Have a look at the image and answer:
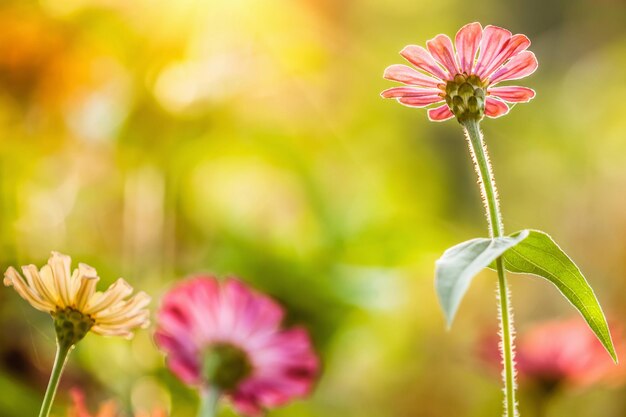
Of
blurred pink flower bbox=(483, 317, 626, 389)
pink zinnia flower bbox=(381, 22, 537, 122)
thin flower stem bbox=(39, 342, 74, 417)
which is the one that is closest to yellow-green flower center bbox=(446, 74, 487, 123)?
pink zinnia flower bbox=(381, 22, 537, 122)

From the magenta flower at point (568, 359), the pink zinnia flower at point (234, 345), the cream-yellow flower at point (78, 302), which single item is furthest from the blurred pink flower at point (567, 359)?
the cream-yellow flower at point (78, 302)

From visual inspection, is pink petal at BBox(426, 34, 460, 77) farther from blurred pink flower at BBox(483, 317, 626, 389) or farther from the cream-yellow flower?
blurred pink flower at BBox(483, 317, 626, 389)

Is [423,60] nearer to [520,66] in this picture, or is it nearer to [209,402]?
[520,66]

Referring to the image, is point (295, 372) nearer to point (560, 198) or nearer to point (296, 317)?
point (296, 317)

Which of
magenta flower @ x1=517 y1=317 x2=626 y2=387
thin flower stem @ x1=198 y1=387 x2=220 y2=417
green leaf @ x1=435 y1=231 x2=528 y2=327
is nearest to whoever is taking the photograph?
green leaf @ x1=435 y1=231 x2=528 y2=327

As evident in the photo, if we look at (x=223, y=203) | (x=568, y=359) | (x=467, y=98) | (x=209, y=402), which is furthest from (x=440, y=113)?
(x=223, y=203)

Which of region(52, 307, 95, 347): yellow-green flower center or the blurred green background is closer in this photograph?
region(52, 307, 95, 347): yellow-green flower center

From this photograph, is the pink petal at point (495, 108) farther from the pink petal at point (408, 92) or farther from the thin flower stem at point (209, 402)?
the thin flower stem at point (209, 402)
